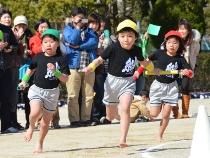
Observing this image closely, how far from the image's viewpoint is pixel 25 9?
36.0 metres

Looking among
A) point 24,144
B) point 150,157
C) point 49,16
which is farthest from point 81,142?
point 49,16

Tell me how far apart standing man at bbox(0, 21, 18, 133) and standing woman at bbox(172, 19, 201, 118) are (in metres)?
3.93

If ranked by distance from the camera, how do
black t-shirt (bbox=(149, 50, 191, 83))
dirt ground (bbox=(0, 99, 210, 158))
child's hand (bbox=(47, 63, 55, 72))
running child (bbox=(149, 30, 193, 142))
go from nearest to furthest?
child's hand (bbox=(47, 63, 55, 72)) → dirt ground (bbox=(0, 99, 210, 158)) → running child (bbox=(149, 30, 193, 142)) → black t-shirt (bbox=(149, 50, 191, 83))

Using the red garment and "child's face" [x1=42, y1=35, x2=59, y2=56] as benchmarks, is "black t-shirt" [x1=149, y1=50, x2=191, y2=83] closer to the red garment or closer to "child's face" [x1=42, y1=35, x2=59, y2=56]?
"child's face" [x1=42, y1=35, x2=59, y2=56]

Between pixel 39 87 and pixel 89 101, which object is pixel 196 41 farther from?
pixel 39 87

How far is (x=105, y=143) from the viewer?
36.6 ft

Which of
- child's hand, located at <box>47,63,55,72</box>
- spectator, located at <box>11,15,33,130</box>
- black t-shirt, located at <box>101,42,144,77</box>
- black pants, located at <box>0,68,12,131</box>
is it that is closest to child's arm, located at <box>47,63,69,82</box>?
child's hand, located at <box>47,63,55,72</box>

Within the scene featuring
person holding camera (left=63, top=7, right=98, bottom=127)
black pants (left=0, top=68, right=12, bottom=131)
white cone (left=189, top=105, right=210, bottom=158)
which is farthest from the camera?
person holding camera (left=63, top=7, right=98, bottom=127)

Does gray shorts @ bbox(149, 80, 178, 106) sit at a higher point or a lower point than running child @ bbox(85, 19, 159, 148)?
lower

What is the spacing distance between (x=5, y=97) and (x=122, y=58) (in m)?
3.97

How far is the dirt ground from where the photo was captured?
9711mm

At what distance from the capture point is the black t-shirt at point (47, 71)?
33.1 ft

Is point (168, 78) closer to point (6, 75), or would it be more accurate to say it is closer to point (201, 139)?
point (201, 139)

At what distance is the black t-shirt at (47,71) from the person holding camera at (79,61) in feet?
12.3
